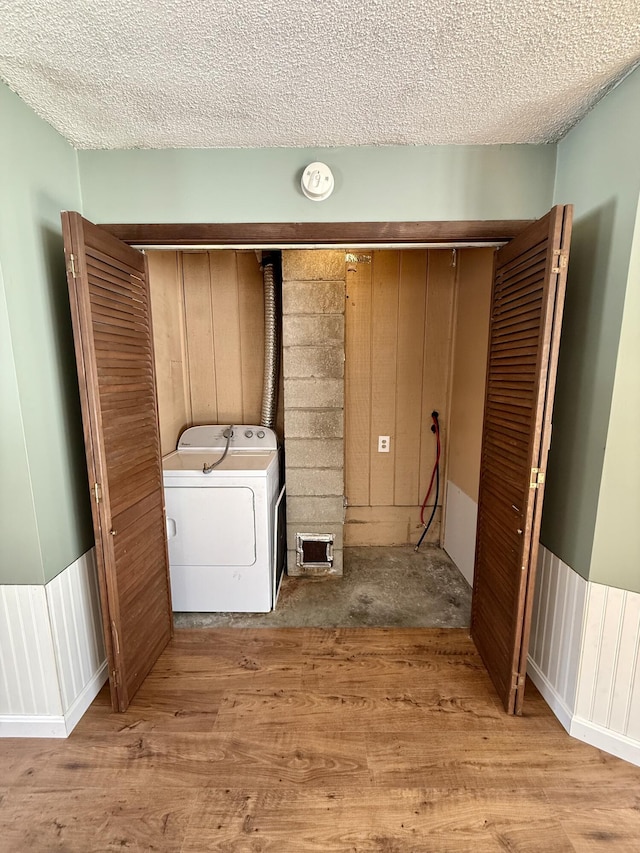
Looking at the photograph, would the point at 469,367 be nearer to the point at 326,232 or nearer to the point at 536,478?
the point at 536,478

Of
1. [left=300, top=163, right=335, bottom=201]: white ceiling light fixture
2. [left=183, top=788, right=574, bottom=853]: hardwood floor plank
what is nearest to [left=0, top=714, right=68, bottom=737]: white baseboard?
[left=183, top=788, right=574, bottom=853]: hardwood floor plank

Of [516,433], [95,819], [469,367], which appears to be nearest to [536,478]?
[516,433]

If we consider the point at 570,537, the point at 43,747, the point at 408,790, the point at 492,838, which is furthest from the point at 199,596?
the point at 570,537

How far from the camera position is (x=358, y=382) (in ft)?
9.89

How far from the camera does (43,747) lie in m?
1.49

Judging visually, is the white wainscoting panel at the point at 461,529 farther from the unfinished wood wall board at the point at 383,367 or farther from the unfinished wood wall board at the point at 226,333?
the unfinished wood wall board at the point at 226,333

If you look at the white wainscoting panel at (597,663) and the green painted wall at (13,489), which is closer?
the green painted wall at (13,489)

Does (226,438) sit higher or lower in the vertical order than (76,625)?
higher

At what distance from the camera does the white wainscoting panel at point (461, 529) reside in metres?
2.59

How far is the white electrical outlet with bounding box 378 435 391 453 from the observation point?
3.08 meters

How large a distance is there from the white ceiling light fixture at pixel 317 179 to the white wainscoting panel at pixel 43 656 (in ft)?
6.40

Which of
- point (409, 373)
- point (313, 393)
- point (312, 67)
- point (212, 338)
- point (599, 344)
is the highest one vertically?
point (312, 67)

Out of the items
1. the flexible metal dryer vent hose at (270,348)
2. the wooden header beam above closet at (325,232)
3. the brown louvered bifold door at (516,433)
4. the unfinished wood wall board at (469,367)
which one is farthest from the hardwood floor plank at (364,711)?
the wooden header beam above closet at (325,232)

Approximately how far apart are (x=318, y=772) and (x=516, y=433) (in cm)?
157
